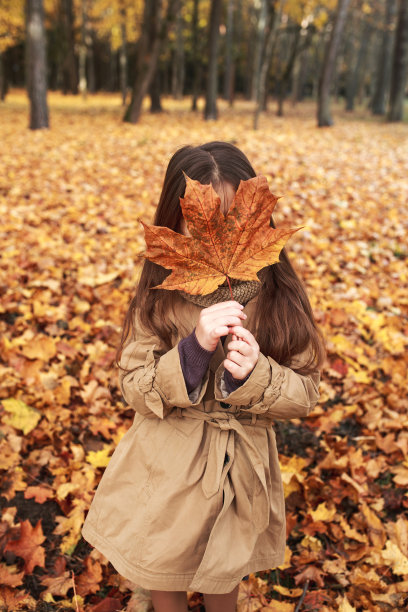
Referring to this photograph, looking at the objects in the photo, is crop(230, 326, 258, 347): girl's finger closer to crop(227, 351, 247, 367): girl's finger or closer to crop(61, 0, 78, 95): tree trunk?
crop(227, 351, 247, 367): girl's finger

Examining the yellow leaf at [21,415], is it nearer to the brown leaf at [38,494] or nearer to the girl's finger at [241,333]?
the brown leaf at [38,494]

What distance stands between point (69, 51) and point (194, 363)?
2490 centimetres

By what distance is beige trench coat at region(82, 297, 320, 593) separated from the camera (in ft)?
4.51

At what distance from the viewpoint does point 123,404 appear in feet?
9.20

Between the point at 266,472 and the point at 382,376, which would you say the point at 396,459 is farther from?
the point at 266,472

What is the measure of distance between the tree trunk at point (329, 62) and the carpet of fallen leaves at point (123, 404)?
7.61 m

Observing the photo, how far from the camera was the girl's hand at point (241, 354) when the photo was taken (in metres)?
1.23

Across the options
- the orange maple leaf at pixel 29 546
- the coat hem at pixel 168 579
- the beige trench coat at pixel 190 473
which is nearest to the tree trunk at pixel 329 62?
the beige trench coat at pixel 190 473

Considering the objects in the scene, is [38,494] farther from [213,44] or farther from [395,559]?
[213,44]

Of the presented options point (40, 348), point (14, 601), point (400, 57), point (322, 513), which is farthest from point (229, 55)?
point (14, 601)

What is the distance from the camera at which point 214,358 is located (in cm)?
145

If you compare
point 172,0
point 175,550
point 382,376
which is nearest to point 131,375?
point 175,550

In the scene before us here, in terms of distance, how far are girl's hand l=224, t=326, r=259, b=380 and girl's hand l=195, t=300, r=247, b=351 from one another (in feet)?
0.10

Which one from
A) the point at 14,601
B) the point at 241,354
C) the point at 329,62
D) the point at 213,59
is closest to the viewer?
the point at 241,354
